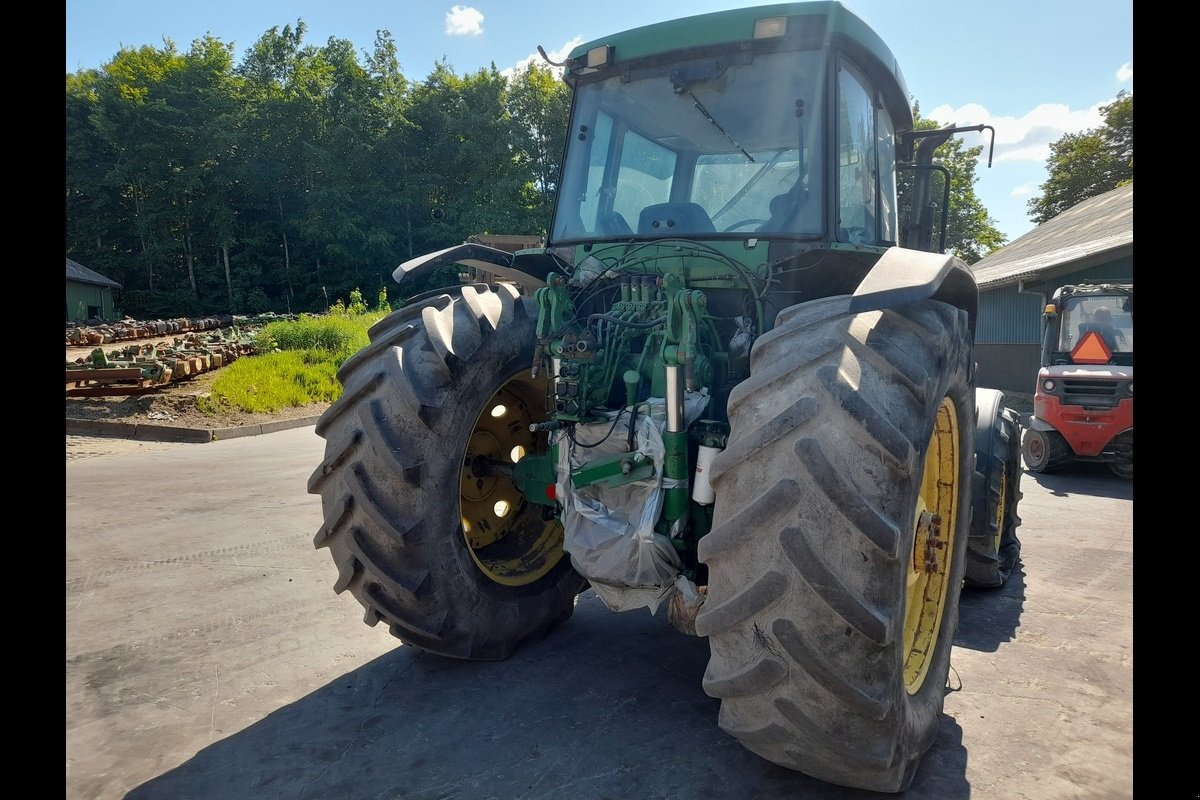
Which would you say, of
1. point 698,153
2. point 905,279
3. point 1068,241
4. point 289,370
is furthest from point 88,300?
point 905,279

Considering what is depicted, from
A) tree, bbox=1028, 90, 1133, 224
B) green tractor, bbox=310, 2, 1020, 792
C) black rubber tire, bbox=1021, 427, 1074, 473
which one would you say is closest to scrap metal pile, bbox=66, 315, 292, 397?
green tractor, bbox=310, 2, 1020, 792

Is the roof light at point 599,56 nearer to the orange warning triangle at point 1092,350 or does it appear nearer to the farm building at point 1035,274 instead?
the orange warning triangle at point 1092,350

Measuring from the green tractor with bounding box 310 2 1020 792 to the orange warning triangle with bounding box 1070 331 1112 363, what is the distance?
5920 millimetres

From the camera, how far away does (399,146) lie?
3516 cm

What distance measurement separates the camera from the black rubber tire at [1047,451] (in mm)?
8125

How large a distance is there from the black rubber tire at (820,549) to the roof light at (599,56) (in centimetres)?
181

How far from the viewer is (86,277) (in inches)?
1272

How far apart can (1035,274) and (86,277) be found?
35251 millimetres

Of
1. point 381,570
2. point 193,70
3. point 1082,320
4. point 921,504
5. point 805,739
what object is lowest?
point 805,739

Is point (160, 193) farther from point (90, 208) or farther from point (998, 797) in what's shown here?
point (998, 797)

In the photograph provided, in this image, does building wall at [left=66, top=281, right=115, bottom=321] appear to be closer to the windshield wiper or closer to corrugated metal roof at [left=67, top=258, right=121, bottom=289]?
corrugated metal roof at [left=67, top=258, right=121, bottom=289]

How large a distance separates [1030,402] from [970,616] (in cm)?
1303

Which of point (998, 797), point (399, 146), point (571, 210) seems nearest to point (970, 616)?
point (998, 797)

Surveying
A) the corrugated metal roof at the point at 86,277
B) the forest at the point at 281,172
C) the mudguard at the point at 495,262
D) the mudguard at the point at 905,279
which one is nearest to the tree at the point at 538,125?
the forest at the point at 281,172
